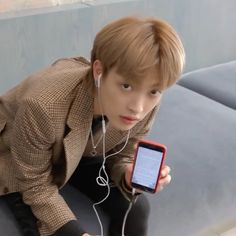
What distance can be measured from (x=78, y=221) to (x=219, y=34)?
155cm

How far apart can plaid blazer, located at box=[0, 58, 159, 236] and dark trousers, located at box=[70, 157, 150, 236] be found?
11 cm

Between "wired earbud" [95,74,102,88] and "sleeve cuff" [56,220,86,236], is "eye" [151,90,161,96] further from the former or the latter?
"sleeve cuff" [56,220,86,236]

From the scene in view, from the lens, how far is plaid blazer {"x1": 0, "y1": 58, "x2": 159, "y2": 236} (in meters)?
0.94

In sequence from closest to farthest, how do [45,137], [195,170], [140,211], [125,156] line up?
[45,137], [140,211], [125,156], [195,170]

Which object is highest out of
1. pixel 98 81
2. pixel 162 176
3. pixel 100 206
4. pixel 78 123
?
pixel 98 81

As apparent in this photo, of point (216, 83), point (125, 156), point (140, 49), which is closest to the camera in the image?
point (140, 49)

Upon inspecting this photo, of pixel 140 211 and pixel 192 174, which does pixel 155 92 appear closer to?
pixel 140 211

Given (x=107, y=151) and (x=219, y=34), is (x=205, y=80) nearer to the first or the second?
(x=219, y=34)

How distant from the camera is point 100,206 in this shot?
1.12 metres

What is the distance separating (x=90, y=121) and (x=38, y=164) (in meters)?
0.15

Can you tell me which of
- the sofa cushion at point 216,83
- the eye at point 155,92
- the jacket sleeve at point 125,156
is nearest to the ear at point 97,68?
the eye at point 155,92

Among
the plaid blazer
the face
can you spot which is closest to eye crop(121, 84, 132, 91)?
the face

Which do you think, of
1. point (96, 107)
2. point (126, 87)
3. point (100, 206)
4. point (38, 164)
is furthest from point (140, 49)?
point (100, 206)

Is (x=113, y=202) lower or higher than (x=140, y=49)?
lower
